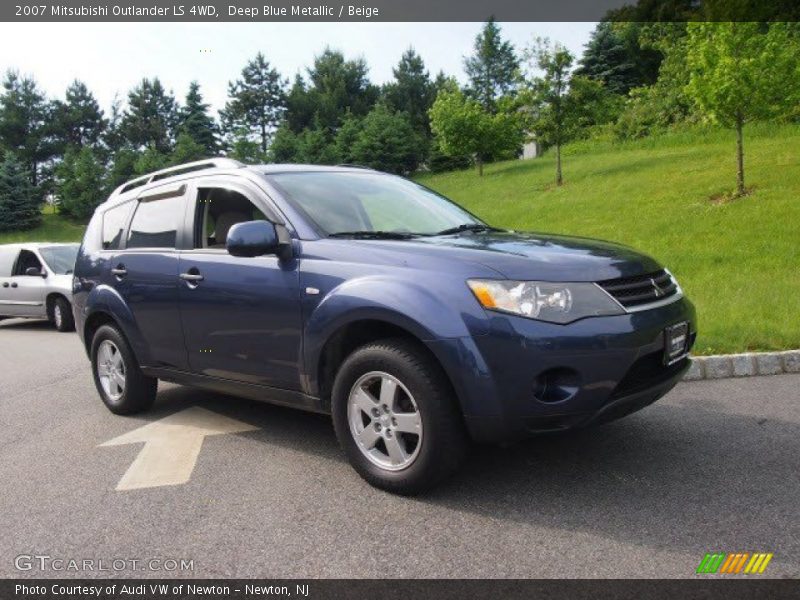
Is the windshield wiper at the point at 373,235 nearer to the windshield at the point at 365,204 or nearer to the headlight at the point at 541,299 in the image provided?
the windshield at the point at 365,204

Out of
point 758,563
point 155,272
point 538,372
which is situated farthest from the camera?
point 155,272

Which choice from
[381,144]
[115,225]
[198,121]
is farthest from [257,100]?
[115,225]

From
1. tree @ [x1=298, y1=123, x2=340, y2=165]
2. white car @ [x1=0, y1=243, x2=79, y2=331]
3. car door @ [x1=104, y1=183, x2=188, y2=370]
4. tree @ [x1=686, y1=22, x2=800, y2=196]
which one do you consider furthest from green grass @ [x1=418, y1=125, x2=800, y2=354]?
tree @ [x1=298, y1=123, x2=340, y2=165]

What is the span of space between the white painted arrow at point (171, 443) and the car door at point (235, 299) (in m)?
0.53

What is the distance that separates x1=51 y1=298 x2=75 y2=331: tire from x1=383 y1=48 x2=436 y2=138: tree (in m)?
56.8

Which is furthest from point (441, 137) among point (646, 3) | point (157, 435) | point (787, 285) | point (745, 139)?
point (157, 435)

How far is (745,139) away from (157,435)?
24.6 metres

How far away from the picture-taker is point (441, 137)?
117 feet

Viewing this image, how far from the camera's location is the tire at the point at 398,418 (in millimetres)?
3240

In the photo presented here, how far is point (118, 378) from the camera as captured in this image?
5.36 m

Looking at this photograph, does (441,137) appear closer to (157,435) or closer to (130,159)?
(130,159)

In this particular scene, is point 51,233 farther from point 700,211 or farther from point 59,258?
point 700,211

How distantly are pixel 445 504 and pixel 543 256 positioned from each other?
1315mm

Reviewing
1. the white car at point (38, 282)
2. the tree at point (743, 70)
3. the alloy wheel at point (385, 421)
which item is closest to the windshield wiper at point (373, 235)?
the alloy wheel at point (385, 421)
